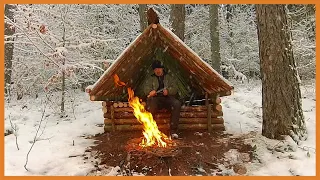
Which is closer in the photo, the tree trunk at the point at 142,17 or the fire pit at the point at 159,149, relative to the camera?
the fire pit at the point at 159,149

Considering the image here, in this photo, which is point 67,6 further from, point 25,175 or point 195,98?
point 25,175

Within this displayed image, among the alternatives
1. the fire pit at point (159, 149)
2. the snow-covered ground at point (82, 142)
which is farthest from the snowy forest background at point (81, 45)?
the fire pit at point (159, 149)

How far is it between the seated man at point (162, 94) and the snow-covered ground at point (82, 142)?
4.31ft

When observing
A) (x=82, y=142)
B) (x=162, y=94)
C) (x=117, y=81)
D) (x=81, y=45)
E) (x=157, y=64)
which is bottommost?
(x=82, y=142)

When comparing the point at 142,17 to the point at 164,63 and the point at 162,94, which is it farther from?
the point at 162,94

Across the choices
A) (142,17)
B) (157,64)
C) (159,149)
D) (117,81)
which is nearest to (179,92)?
(157,64)

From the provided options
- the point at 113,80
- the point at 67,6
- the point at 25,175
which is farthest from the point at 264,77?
the point at 67,6

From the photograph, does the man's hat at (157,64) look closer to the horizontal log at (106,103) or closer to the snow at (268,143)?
the horizontal log at (106,103)

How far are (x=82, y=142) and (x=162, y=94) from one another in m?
2.10

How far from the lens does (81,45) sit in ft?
30.8

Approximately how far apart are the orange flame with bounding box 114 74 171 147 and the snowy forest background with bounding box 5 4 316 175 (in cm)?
155

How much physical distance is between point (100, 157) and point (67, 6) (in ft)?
19.3

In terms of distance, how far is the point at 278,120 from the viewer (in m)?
6.15

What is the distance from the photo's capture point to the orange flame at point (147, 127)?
19.5ft
